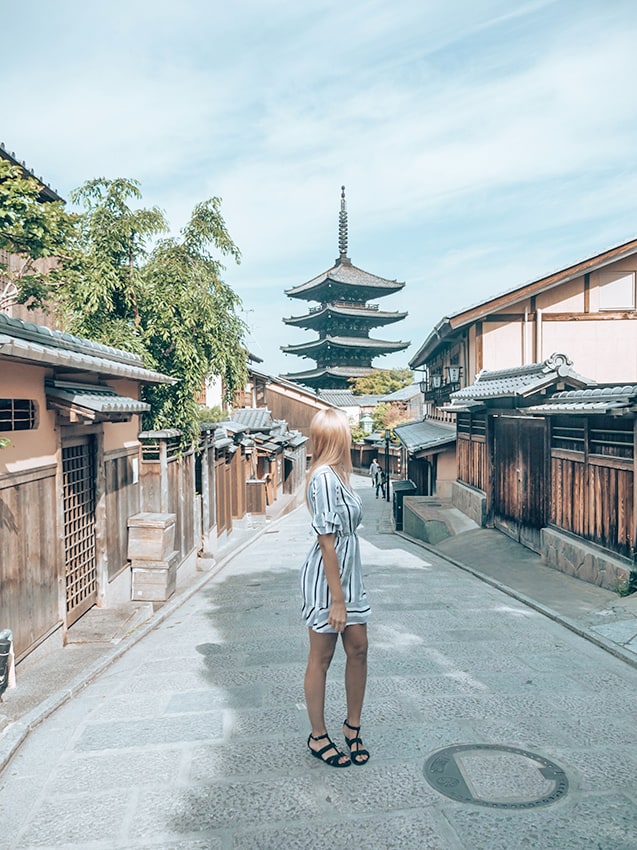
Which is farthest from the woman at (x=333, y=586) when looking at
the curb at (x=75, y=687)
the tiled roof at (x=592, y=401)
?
the tiled roof at (x=592, y=401)

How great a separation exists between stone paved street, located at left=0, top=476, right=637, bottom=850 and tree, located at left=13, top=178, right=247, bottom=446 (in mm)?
6108

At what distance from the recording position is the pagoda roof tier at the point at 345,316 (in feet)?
177

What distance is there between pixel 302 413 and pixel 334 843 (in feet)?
133

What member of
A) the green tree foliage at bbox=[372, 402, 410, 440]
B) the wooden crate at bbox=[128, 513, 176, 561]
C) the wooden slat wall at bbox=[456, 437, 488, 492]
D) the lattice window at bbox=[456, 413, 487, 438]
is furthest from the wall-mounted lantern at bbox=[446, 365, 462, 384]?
the green tree foliage at bbox=[372, 402, 410, 440]

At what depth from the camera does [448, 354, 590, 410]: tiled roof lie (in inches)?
Answer: 435

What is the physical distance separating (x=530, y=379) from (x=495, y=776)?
8868 millimetres

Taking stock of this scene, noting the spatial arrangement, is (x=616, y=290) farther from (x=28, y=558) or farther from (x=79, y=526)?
(x=28, y=558)

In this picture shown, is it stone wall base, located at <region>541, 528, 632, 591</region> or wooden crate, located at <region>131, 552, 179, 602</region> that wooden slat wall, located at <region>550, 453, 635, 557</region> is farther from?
wooden crate, located at <region>131, 552, 179, 602</region>

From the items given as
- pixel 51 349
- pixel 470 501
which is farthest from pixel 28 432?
pixel 470 501

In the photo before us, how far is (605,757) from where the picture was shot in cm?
400

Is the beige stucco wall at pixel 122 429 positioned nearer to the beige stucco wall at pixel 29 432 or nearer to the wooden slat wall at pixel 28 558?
the beige stucco wall at pixel 29 432

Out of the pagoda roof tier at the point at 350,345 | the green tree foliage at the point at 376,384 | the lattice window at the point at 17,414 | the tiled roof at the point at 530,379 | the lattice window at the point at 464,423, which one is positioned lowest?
the lattice window at the point at 464,423

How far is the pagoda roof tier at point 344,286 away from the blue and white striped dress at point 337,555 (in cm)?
5084

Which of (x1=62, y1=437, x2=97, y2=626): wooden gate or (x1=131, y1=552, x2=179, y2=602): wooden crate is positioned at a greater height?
(x1=62, y1=437, x2=97, y2=626): wooden gate
